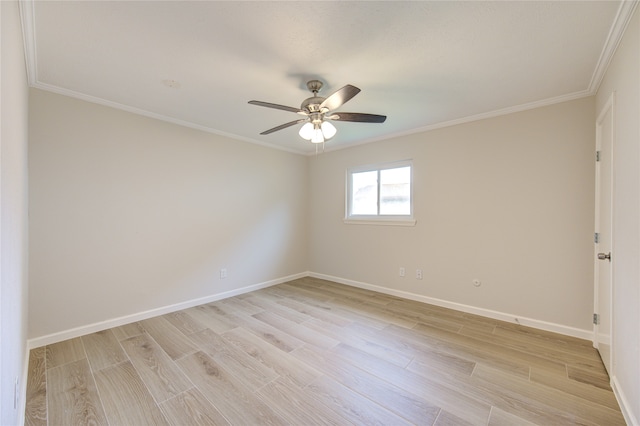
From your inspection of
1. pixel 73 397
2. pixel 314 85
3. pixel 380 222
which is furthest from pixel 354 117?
pixel 73 397

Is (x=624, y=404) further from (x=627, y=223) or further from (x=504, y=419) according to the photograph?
(x=627, y=223)

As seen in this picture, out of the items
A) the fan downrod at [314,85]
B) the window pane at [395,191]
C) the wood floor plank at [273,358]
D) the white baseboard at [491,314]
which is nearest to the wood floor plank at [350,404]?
the wood floor plank at [273,358]

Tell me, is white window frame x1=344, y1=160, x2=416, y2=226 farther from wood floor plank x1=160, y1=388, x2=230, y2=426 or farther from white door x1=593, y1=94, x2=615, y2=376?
wood floor plank x1=160, y1=388, x2=230, y2=426

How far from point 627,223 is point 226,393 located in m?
2.74

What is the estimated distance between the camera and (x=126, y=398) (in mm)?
1710

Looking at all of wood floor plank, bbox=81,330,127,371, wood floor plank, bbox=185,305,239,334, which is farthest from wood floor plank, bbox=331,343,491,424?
wood floor plank, bbox=81,330,127,371

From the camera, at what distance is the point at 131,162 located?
2881 millimetres

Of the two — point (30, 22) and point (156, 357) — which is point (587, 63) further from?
point (156, 357)

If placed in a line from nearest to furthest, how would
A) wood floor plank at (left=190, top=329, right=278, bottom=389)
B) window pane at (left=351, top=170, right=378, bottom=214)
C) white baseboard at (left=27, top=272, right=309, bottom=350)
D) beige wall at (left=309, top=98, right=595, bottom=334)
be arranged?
wood floor plank at (left=190, top=329, right=278, bottom=389) < white baseboard at (left=27, top=272, right=309, bottom=350) < beige wall at (left=309, top=98, right=595, bottom=334) < window pane at (left=351, top=170, right=378, bottom=214)

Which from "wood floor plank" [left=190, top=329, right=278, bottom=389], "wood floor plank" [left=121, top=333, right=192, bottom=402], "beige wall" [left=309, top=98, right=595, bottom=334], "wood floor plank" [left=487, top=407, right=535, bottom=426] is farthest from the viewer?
"beige wall" [left=309, top=98, right=595, bottom=334]

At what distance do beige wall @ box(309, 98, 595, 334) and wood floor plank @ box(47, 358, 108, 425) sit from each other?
3.32 m

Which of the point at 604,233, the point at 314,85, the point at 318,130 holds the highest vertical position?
the point at 314,85

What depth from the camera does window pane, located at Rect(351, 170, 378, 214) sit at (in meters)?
4.14

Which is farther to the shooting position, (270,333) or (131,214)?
(131,214)
